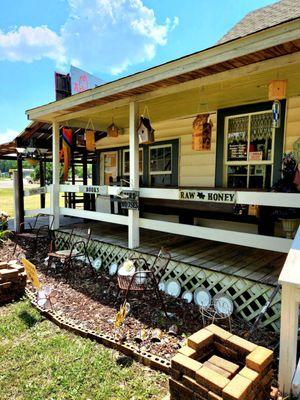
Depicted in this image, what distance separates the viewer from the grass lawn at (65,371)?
7.38 ft

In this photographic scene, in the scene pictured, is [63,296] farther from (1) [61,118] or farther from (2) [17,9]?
(2) [17,9]

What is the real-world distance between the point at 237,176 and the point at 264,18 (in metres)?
3.58

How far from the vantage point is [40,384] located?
2.37m

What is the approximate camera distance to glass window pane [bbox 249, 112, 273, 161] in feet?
16.5

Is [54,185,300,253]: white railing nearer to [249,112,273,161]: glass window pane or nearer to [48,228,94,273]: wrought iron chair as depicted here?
[48,228,94,273]: wrought iron chair

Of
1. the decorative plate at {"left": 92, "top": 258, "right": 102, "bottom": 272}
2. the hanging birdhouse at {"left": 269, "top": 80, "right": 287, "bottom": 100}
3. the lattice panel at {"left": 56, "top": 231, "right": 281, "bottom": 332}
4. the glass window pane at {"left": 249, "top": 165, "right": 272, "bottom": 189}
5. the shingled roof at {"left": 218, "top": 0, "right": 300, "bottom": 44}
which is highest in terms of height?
the shingled roof at {"left": 218, "top": 0, "right": 300, "bottom": 44}

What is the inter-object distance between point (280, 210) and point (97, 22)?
1380 cm

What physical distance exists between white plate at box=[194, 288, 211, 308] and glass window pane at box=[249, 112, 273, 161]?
9.47ft

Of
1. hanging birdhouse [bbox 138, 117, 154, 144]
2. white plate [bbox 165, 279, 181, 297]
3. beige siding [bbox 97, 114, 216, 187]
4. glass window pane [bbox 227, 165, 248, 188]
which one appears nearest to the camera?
white plate [bbox 165, 279, 181, 297]

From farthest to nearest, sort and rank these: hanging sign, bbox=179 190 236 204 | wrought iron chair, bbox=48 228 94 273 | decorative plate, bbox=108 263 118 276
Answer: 1. wrought iron chair, bbox=48 228 94 273
2. decorative plate, bbox=108 263 118 276
3. hanging sign, bbox=179 190 236 204

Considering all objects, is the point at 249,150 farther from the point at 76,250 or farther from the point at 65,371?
the point at 65,371

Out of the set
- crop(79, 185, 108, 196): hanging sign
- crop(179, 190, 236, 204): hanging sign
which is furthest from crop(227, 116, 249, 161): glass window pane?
crop(79, 185, 108, 196): hanging sign

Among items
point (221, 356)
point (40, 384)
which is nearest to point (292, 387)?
point (221, 356)

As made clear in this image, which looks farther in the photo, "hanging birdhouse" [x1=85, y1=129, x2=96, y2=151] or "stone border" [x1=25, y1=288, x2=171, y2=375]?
"hanging birdhouse" [x1=85, y1=129, x2=96, y2=151]
